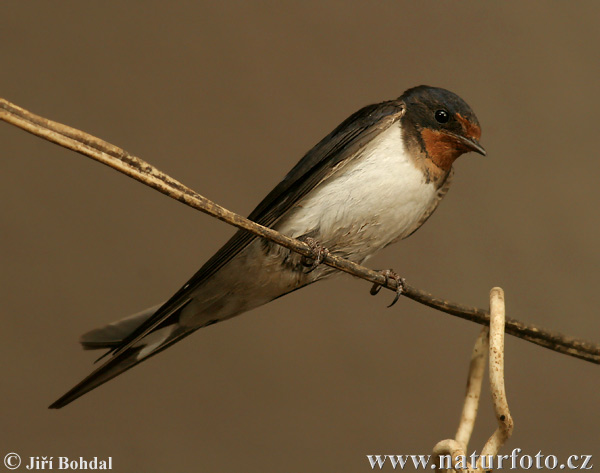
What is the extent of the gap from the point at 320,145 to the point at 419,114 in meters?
0.17

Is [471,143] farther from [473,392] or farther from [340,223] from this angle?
[473,392]

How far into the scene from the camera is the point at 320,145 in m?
1.31

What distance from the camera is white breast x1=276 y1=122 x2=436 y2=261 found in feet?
4.02

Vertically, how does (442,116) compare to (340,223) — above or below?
above

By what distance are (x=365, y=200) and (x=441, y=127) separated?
0.17 m

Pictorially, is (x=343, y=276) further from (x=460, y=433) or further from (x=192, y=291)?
(x=460, y=433)

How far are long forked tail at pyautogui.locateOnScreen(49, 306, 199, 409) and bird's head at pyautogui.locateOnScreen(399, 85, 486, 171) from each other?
500mm

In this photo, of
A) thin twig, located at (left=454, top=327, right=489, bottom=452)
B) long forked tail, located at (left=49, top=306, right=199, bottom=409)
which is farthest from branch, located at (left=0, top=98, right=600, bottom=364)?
long forked tail, located at (left=49, top=306, right=199, bottom=409)

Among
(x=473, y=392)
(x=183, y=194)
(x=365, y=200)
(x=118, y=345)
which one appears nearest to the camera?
(x=183, y=194)

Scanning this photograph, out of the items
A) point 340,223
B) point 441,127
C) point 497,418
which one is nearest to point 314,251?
point 340,223

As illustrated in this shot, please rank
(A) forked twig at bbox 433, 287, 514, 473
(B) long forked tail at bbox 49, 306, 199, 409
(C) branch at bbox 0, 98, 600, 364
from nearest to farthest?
(C) branch at bbox 0, 98, 600, 364
(A) forked twig at bbox 433, 287, 514, 473
(B) long forked tail at bbox 49, 306, 199, 409

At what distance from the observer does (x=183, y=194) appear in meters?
0.70

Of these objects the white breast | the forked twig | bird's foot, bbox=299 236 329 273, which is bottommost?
the forked twig

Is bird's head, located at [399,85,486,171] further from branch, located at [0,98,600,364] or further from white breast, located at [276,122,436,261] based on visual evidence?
branch, located at [0,98,600,364]
